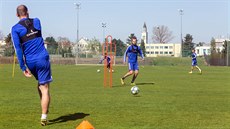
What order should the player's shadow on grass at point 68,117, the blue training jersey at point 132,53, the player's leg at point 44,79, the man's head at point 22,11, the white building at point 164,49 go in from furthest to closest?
the white building at point 164,49, the blue training jersey at point 132,53, the player's shadow on grass at point 68,117, the player's leg at point 44,79, the man's head at point 22,11

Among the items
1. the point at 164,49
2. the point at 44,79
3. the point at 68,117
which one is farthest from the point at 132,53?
the point at 164,49

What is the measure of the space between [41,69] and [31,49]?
42 cm

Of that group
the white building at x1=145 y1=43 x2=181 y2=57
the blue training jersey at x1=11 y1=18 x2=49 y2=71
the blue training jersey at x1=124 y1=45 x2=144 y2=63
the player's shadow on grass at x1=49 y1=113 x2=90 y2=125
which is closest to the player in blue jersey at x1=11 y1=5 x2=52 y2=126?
the blue training jersey at x1=11 y1=18 x2=49 y2=71

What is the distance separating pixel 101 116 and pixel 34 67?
1820mm

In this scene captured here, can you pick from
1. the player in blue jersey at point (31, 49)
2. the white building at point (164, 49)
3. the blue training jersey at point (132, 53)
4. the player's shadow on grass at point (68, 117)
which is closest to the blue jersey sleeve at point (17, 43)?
the player in blue jersey at point (31, 49)

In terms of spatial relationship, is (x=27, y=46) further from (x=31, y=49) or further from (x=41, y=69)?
(x=41, y=69)

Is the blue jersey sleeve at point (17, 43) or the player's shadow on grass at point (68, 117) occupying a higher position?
the blue jersey sleeve at point (17, 43)

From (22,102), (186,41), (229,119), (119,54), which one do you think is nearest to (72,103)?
(22,102)

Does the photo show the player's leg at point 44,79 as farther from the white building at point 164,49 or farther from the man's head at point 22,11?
the white building at point 164,49

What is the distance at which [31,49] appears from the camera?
7.40 meters

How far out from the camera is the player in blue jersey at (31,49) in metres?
7.27

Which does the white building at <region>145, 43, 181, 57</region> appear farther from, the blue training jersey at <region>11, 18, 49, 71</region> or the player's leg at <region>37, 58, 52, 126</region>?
the blue training jersey at <region>11, 18, 49, 71</region>

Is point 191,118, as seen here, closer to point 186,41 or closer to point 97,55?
point 97,55

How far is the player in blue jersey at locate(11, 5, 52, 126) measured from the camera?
23.8 ft
